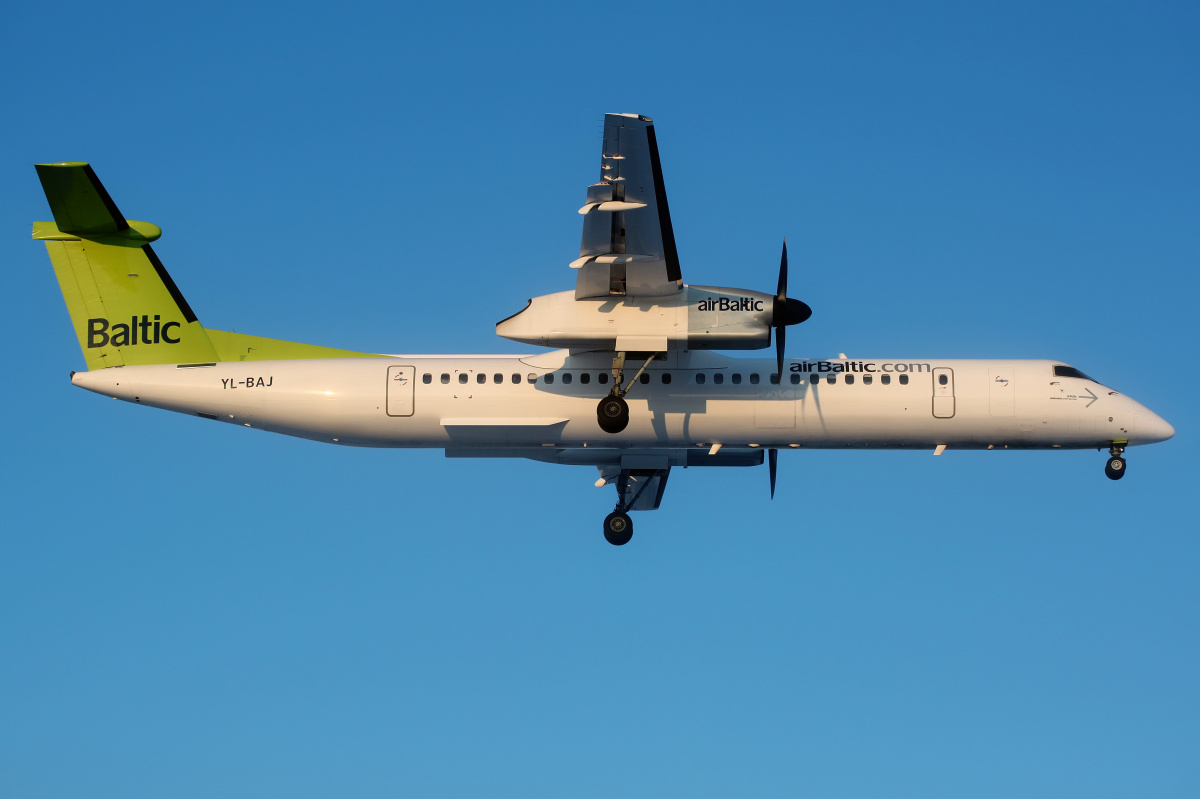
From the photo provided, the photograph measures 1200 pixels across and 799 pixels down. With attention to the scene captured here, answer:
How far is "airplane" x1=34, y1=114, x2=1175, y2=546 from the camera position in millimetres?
22531

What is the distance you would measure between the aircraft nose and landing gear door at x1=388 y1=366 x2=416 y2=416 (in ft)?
45.2

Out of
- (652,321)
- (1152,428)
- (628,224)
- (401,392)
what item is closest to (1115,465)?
(1152,428)

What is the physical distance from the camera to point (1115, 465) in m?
22.9

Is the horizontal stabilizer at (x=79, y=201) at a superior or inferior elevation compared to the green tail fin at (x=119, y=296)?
superior

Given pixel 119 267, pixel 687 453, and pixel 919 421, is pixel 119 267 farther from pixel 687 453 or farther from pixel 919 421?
pixel 919 421

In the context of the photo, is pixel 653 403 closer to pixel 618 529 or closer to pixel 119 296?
pixel 618 529

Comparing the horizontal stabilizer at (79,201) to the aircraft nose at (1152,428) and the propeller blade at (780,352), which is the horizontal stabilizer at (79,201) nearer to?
the propeller blade at (780,352)

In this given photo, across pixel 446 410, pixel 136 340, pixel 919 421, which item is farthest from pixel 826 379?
pixel 136 340

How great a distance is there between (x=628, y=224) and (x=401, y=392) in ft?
19.3

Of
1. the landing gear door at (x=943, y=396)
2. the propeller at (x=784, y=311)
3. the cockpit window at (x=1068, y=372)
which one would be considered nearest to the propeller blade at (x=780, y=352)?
the propeller at (x=784, y=311)

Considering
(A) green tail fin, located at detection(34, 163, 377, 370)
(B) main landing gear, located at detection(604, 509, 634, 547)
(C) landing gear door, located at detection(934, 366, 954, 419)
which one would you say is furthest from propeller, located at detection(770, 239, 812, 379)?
(A) green tail fin, located at detection(34, 163, 377, 370)

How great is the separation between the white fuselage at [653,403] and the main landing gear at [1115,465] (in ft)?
0.68

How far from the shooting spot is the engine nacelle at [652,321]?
21.1 m

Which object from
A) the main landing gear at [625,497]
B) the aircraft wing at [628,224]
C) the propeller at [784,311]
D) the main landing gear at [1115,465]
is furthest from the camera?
the main landing gear at [625,497]
